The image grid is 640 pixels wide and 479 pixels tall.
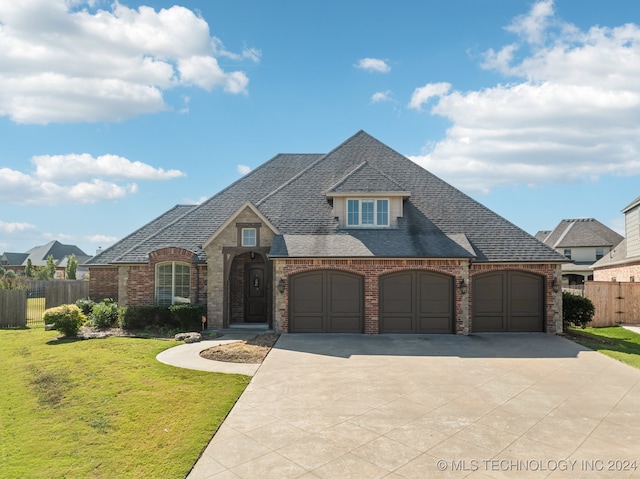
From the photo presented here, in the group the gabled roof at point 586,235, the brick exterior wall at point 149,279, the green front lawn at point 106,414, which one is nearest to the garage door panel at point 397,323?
the green front lawn at point 106,414

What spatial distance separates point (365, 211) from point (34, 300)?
68.4ft

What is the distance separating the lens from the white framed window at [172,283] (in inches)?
706

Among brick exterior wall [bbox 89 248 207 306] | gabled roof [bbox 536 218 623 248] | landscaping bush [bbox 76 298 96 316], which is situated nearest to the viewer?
brick exterior wall [bbox 89 248 207 306]

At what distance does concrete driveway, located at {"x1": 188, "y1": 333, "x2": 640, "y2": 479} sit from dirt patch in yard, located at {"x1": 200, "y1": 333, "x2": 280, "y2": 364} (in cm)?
58

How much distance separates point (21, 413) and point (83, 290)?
1822cm

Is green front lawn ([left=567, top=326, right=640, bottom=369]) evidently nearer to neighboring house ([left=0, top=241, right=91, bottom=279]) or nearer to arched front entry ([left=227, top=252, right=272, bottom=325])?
arched front entry ([left=227, top=252, right=272, bottom=325])

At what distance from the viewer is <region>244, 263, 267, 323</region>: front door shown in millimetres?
18578

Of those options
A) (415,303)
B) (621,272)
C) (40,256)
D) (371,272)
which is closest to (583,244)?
(621,272)

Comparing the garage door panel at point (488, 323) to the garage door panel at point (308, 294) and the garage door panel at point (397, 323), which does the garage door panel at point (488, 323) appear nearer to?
the garage door panel at point (397, 323)

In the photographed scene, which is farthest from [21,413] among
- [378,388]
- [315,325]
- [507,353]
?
[507,353]

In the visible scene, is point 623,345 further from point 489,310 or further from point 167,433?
point 167,433

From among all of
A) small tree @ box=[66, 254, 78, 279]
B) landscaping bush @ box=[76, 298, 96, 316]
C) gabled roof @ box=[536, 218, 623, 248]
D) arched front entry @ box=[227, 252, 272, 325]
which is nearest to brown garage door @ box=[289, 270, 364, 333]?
arched front entry @ box=[227, 252, 272, 325]

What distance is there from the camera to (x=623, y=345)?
15180mm

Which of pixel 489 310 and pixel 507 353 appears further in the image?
pixel 489 310
